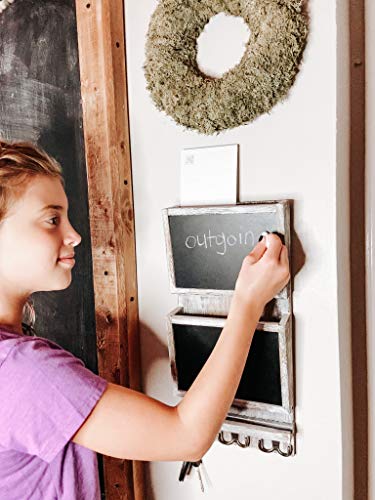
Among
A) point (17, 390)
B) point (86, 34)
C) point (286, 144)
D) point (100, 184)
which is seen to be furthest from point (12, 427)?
point (86, 34)

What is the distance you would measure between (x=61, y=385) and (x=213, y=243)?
421 millimetres

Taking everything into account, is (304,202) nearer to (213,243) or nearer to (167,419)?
(213,243)

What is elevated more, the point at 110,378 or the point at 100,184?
the point at 100,184

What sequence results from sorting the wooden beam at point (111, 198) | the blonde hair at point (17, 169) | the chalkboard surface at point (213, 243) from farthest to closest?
1. the wooden beam at point (111, 198)
2. the chalkboard surface at point (213, 243)
3. the blonde hair at point (17, 169)

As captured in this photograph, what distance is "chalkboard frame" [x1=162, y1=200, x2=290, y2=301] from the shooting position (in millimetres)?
876

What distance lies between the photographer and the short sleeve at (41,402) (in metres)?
0.69

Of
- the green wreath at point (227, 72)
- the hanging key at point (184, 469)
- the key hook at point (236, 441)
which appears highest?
the green wreath at point (227, 72)

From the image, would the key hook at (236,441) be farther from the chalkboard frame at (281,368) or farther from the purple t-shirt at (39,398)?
the purple t-shirt at (39,398)

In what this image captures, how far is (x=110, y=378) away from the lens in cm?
112

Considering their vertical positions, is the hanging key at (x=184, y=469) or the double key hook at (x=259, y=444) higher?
the double key hook at (x=259, y=444)

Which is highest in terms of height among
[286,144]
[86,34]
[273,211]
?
[86,34]

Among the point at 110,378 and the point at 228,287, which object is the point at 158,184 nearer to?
the point at 228,287

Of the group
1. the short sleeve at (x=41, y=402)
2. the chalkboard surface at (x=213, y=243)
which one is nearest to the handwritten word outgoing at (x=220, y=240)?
the chalkboard surface at (x=213, y=243)

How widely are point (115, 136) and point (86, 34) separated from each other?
244 millimetres
